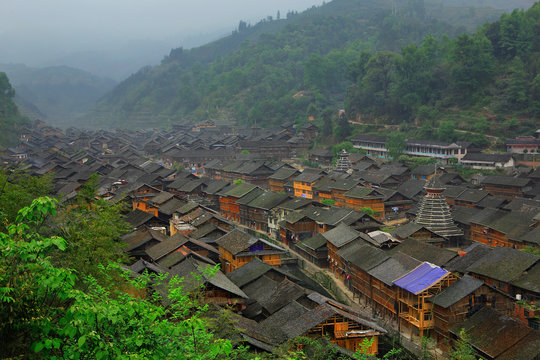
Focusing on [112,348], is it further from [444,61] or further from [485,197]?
[444,61]

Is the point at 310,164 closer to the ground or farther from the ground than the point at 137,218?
closer to the ground

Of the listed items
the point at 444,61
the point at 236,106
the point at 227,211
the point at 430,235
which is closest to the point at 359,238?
the point at 430,235

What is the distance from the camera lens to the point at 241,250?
28.2 metres

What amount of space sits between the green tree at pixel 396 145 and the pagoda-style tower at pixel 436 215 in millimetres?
26523

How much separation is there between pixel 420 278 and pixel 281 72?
104 meters

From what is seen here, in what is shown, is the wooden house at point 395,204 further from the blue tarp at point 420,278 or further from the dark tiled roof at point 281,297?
the dark tiled roof at point 281,297

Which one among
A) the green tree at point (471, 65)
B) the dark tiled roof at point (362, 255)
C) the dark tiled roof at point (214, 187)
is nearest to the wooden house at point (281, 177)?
the dark tiled roof at point (214, 187)

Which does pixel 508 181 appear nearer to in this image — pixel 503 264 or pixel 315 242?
pixel 315 242

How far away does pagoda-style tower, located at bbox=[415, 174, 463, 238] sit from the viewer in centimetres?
3409

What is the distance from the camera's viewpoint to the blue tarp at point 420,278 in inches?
833

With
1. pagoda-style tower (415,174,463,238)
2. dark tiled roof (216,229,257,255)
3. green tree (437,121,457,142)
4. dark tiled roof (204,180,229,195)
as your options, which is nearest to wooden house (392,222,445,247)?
pagoda-style tower (415,174,463,238)

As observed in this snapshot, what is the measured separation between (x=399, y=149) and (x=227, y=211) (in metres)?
26.2

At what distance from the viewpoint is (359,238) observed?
98.6 feet

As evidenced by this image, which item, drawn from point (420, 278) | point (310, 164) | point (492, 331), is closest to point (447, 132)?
point (310, 164)
